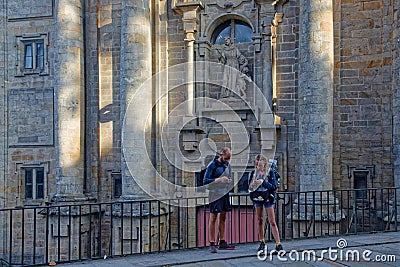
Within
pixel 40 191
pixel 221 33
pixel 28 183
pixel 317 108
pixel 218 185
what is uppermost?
pixel 221 33

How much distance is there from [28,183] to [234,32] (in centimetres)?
824

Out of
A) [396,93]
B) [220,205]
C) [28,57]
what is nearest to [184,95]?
[28,57]

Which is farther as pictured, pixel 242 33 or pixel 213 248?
pixel 242 33

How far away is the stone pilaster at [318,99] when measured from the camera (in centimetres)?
1220

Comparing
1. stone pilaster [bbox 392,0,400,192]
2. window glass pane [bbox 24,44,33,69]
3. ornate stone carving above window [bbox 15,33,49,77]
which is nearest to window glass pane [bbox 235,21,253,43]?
stone pilaster [bbox 392,0,400,192]

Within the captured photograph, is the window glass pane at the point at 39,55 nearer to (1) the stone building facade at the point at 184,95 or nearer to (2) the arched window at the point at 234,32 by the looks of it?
(1) the stone building facade at the point at 184,95

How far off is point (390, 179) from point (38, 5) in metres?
12.1

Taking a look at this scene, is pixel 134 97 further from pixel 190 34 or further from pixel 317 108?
pixel 317 108

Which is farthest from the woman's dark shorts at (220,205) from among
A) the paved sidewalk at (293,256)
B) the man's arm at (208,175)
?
the paved sidewalk at (293,256)

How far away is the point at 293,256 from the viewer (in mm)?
7848

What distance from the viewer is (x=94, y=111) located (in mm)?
15391

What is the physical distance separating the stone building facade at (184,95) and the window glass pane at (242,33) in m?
0.03

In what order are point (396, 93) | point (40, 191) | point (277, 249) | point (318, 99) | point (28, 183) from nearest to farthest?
point (277, 249) → point (396, 93) → point (318, 99) → point (40, 191) → point (28, 183)

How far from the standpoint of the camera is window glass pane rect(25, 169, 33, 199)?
53.0 ft
